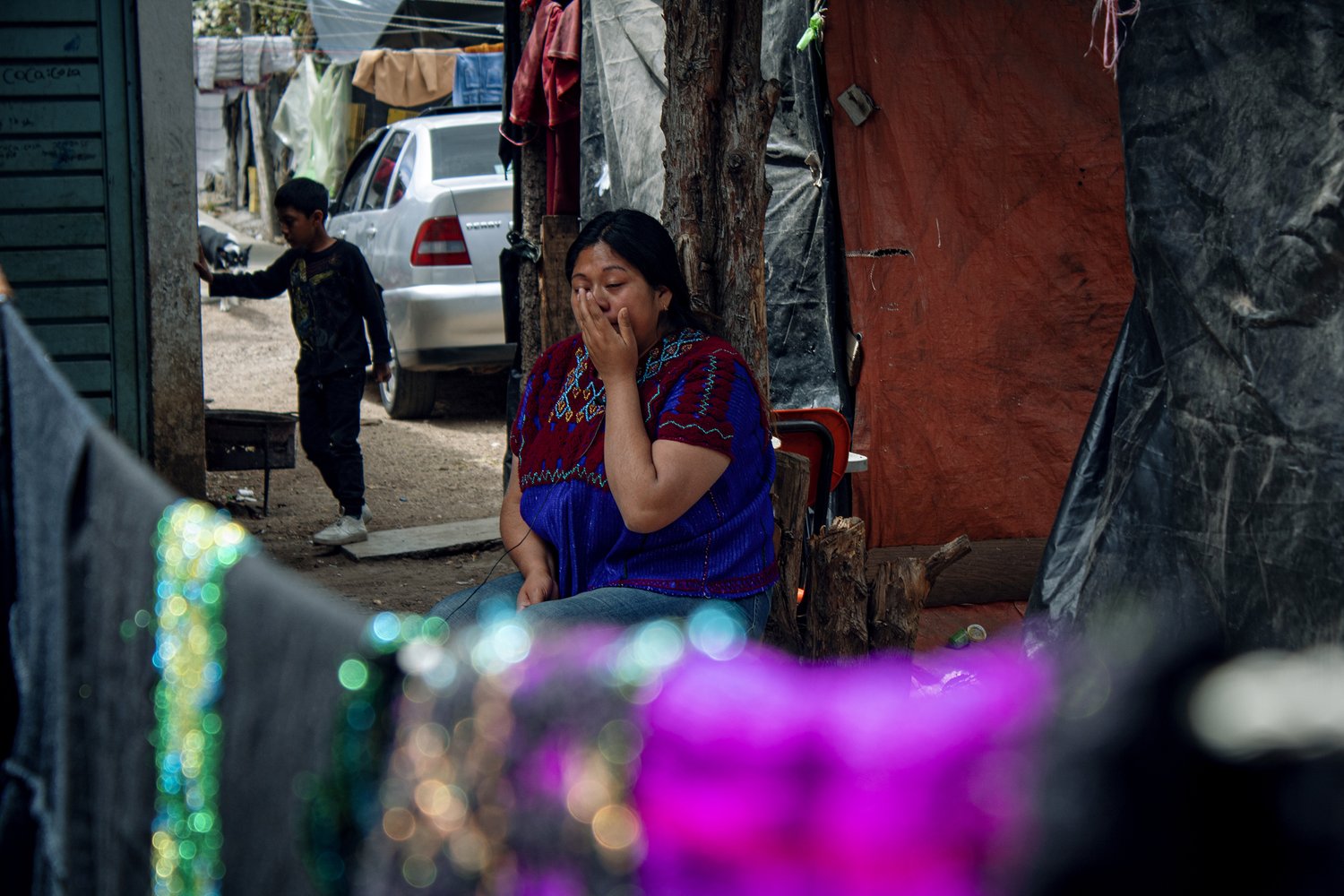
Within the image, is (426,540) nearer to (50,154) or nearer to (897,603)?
(50,154)

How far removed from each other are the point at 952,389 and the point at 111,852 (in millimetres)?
3790

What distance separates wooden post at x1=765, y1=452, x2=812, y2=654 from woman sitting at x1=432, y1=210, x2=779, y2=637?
20 centimetres

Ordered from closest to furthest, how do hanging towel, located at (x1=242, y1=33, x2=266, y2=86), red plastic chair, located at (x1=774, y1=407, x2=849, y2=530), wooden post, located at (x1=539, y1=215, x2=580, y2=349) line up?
red plastic chair, located at (x1=774, y1=407, x2=849, y2=530) → wooden post, located at (x1=539, y1=215, x2=580, y2=349) → hanging towel, located at (x1=242, y1=33, x2=266, y2=86)

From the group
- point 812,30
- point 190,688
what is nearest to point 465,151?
point 812,30

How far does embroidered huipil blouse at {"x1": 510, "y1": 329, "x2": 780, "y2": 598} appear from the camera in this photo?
2.62 m

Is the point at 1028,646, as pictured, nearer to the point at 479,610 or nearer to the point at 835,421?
the point at 835,421

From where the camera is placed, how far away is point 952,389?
15.3ft

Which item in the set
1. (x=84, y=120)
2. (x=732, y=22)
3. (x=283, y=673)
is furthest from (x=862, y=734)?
(x=84, y=120)

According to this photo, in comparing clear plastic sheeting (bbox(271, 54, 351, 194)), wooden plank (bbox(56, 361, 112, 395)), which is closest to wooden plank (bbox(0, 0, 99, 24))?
wooden plank (bbox(56, 361, 112, 395))

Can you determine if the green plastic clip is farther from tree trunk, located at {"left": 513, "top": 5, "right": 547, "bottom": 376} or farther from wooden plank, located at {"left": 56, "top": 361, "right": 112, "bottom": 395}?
wooden plank, located at {"left": 56, "top": 361, "right": 112, "bottom": 395}

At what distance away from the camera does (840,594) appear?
296 cm

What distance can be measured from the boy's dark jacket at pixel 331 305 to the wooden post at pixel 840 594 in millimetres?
3455

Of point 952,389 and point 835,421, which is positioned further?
point 952,389

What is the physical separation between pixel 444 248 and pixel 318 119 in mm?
10309
